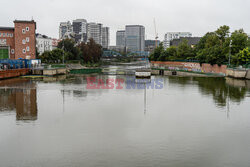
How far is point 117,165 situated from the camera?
13.2 m

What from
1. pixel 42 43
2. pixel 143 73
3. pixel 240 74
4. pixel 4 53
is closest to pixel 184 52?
pixel 143 73

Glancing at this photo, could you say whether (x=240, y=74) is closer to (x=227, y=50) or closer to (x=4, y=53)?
(x=227, y=50)

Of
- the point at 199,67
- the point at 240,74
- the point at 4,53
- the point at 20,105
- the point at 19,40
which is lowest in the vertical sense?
the point at 20,105

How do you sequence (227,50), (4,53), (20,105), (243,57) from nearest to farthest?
(20,105) → (243,57) → (227,50) → (4,53)

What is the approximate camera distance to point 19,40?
80.2m

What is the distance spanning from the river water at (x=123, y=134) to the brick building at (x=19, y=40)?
55048 millimetres

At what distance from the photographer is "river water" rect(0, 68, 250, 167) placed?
1386cm

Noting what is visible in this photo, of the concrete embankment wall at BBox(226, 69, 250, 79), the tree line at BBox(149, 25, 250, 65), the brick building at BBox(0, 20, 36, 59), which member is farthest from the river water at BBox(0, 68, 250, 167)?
the brick building at BBox(0, 20, 36, 59)

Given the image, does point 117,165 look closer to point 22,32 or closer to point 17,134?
point 17,134

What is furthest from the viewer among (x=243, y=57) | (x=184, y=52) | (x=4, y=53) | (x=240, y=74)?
(x=184, y=52)

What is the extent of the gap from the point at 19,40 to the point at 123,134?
72009mm

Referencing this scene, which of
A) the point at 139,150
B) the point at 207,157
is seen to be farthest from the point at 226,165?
the point at 139,150

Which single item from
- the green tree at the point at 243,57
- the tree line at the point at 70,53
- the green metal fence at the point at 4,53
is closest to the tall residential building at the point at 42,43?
the tree line at the point at 70,53

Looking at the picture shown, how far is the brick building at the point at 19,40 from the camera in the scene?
79625 millimetres
